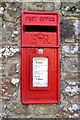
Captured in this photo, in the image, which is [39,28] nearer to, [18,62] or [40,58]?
[40,58]

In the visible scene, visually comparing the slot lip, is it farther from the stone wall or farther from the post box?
the stone wall

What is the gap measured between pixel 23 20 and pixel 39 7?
25 centimetres

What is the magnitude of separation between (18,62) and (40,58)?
0.82 ft

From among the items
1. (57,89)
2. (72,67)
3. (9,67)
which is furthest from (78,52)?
(9,67)

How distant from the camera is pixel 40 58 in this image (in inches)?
88.0

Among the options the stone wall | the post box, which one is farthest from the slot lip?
the stone wall

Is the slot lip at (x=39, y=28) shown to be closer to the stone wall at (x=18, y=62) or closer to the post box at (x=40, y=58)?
the post box at (x=40, y=58)

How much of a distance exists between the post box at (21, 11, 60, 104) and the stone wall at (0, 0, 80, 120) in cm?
9

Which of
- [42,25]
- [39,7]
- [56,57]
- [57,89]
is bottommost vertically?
[57,89]

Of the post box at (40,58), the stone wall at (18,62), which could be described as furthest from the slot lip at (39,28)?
the stone wall at (18,62)

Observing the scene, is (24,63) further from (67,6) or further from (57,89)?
(67,6)

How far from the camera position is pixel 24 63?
7.36 feet

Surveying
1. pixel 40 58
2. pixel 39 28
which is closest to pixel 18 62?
pixel 40 58

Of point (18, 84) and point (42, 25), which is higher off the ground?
point (42, 25)
